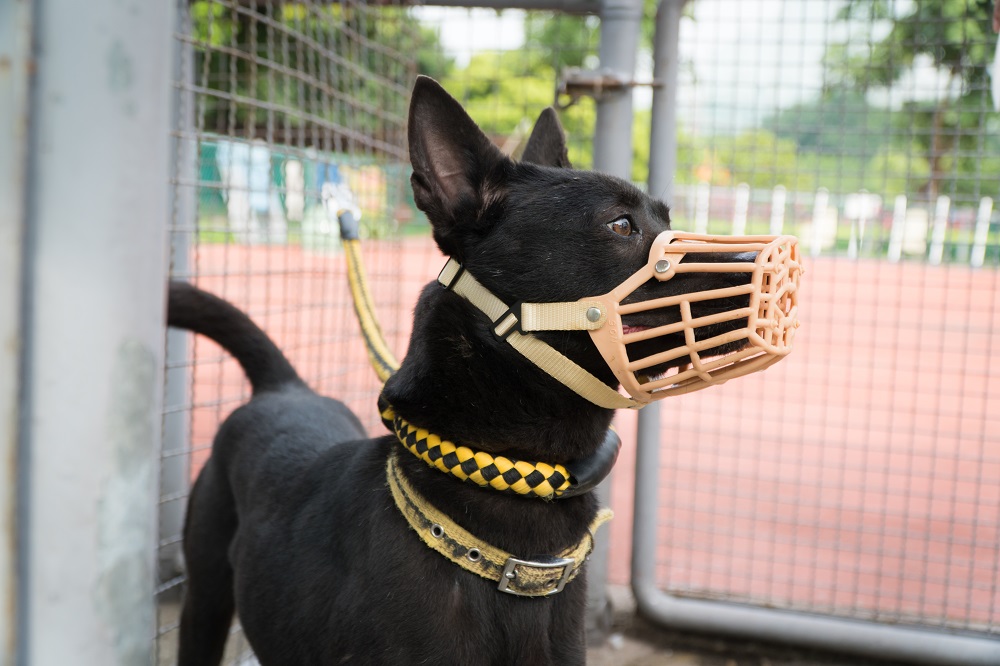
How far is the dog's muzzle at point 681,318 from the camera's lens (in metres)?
1.56

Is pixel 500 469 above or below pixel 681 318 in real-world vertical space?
below

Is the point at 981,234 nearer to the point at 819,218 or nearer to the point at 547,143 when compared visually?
the point at 819,218

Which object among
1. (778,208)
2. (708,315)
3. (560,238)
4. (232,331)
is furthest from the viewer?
(778,208)

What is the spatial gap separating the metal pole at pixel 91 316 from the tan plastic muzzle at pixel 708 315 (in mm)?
991

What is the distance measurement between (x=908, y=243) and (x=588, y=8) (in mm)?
1790

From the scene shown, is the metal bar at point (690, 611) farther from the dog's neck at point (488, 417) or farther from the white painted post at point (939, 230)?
the dog's neck at point (488, 417)

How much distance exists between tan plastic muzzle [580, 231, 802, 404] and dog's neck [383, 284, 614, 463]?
6.4 inches

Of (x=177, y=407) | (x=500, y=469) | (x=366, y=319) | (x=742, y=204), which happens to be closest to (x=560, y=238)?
(x=500, y=469)

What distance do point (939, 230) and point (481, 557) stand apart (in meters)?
A: 2.97

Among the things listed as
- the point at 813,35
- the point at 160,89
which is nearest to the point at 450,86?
the point at 813,35

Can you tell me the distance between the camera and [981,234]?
12.4 feet

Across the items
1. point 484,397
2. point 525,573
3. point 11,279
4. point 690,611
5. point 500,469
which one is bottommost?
point 690,611

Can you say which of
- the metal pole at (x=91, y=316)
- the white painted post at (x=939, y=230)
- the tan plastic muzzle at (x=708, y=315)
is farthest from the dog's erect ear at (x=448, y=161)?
the white painted post at (x=939, y=230)

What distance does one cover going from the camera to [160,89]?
76 cm
